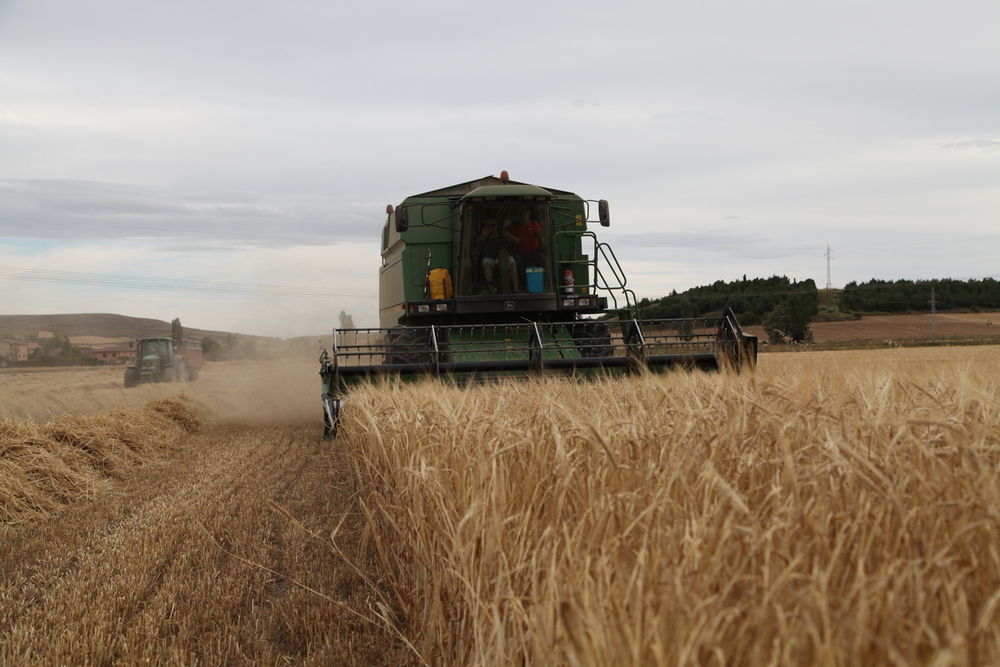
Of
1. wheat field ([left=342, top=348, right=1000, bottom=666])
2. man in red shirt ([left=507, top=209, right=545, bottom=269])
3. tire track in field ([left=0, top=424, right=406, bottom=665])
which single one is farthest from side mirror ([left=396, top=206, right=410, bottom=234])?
wheat field ([left=342, top=348, right=1000, bottom=666])

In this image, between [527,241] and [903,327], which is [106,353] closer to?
[527,241]

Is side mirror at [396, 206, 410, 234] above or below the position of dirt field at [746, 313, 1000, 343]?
above

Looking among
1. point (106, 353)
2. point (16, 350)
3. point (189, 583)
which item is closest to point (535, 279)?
point (189, 583)

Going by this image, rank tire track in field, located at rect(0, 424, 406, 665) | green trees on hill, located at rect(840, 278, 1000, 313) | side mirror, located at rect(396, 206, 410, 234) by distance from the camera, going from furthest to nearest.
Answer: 1. green trees on hill, located at rect(840, 278, 1000, 313)
2. side mirror, located at rect(396, 206, 410, 234)
3. tire track in field, located at rect(0, 424, 406, 665)

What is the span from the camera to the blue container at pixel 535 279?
1037 cm

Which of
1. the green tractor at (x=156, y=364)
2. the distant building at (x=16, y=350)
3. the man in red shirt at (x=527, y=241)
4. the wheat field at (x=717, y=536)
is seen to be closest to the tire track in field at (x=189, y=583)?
the wheat field at (x=717, y=536)

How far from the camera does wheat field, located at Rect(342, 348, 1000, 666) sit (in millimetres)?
1268

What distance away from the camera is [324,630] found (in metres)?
3.02

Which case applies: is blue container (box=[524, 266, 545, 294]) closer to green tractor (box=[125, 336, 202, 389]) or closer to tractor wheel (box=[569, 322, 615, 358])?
tractor wheel (box=[569, 322, 615, 358])

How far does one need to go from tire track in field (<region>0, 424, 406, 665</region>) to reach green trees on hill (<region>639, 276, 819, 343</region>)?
37.1m

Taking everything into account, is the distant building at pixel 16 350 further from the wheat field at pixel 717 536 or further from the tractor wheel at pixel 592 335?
the wheat field at pixel 717 536

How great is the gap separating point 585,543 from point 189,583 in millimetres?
2290

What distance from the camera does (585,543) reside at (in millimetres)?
1987

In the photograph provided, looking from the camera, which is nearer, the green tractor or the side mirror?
the side mirror
